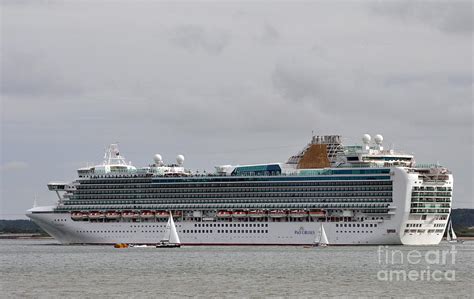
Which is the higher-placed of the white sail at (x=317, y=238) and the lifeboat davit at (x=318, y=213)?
the lifeboat davit at (x=318, y=213)

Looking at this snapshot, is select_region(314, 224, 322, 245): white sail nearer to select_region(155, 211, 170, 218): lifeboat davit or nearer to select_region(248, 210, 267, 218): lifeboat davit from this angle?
select_region(248, 210, 267, 218): lifeboat davit

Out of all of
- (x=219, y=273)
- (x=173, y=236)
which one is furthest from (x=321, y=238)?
(x=219, y=273)

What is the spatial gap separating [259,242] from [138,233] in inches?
575

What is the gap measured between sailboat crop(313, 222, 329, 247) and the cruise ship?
1.07m

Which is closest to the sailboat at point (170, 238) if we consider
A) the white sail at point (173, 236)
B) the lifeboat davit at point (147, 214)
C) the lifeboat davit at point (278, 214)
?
the white sail at point (173, 236)

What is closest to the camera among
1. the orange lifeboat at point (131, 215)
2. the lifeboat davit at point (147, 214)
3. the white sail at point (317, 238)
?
the white sail at point (317, 238)

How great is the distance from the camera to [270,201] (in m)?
135

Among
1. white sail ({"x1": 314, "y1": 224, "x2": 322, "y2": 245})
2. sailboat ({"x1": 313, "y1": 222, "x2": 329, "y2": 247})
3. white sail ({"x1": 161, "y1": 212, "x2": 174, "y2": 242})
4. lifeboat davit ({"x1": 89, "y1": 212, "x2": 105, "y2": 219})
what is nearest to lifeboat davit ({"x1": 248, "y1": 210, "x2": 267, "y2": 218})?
white sail ({"x1": 314, "y1": 224, "x2": 322, "y2": 245})

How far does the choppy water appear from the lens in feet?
261

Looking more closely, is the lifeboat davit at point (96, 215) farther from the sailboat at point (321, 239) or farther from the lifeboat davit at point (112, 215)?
the sailboat at point (321, 239)

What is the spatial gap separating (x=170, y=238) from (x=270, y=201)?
1117 cm

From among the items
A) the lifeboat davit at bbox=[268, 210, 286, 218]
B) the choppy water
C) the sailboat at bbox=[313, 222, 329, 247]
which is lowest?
the choppy water

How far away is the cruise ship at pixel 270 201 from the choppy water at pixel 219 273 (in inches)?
159

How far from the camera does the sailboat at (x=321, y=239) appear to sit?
128875mm
